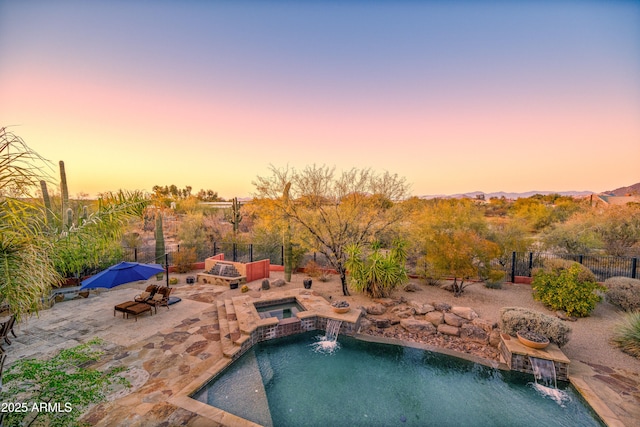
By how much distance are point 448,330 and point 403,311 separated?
1493 millimetres

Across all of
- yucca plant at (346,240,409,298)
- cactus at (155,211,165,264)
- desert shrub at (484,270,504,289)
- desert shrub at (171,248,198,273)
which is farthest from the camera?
desert shrub at (171,248,198,273)

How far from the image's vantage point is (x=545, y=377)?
578 centimetres

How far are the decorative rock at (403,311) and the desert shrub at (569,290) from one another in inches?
191

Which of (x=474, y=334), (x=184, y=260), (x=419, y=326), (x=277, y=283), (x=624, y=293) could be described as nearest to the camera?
(x=474, y=334)

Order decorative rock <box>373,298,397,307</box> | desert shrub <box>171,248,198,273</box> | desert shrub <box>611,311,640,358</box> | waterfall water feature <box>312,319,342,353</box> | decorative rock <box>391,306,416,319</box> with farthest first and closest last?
desert shrub <box>171,248,198,273</box>
decorative rock <box>373,298,397,307</box>
decorative rock <box>391,306,416,319</box>
waterfall water feature <box>312,319,342,353</box>
desert shrub <box>611,311,640,358</box>

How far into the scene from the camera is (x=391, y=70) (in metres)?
14.4

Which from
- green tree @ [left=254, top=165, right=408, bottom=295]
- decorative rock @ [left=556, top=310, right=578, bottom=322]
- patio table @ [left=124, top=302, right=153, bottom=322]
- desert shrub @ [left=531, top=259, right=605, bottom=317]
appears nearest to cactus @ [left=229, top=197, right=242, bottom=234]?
green tree @ [left=254, top=165, right=408, bottom=295]

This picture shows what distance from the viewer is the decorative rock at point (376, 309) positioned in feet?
29.0

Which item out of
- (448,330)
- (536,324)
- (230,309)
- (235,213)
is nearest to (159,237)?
(235,213)

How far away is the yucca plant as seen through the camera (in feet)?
32.5

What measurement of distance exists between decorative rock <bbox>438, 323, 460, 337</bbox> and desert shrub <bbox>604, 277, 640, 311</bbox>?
6.53 meters

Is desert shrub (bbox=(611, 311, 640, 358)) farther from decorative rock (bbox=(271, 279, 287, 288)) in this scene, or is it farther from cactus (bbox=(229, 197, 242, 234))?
cactus (bbox=(229, 197, 242, 234))

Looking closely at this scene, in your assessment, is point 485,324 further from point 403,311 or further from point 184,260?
point 184,260

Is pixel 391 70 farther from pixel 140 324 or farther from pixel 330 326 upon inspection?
pixel 140 324
